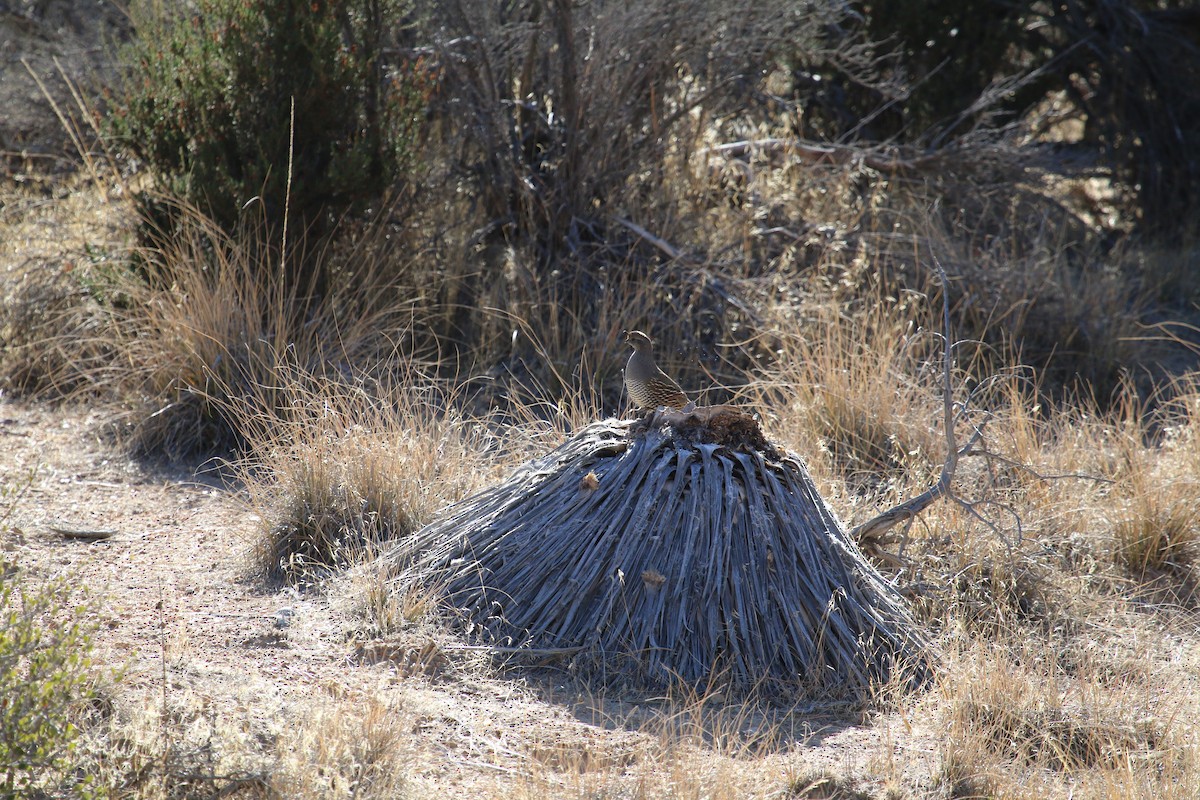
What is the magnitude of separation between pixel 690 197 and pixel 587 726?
456 centimetres

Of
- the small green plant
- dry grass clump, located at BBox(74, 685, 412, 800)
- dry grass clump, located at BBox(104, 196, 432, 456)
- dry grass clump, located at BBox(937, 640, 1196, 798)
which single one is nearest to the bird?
dry grass clump, located at BBox(937, 640, 1196, 798)

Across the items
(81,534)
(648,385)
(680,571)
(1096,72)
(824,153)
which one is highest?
(1096,72)

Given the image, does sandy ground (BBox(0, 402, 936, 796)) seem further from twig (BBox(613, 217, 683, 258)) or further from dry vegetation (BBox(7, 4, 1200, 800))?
twig (BBox(613, 217, 683, 258))

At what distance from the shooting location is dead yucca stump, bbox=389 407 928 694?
3615mm

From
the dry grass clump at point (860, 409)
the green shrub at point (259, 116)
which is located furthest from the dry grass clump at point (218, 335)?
the dry grass clump at point (860, 409)

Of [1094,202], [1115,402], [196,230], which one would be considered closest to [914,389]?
[1115,402]

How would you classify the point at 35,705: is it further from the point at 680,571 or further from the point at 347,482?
the point at 347,482

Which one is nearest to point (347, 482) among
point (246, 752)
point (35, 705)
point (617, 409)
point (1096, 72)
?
point (246, 752)

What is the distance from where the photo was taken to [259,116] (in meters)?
6.13

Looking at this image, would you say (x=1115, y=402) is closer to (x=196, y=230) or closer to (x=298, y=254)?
(x=298, y=254)

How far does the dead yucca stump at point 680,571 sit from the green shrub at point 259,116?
282 cm

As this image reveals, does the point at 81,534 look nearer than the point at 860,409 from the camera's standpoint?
Yes

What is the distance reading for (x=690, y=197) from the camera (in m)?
7.27

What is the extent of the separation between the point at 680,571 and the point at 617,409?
2.45 m
